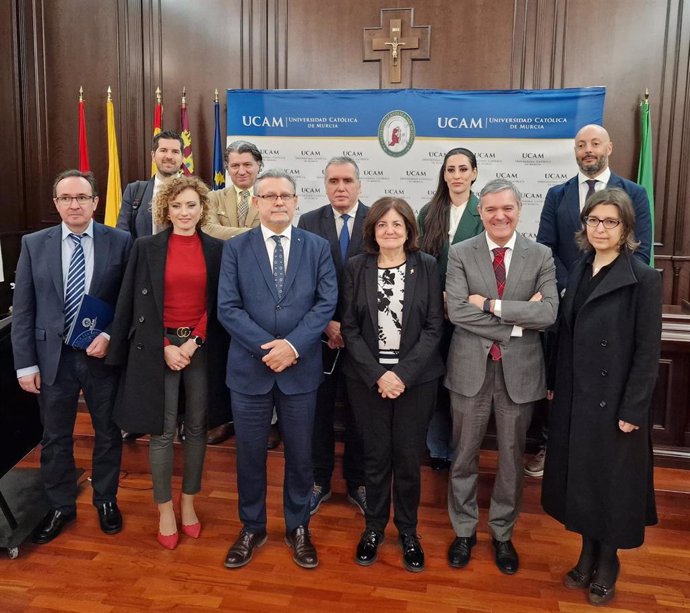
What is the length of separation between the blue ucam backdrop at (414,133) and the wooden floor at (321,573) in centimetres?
282

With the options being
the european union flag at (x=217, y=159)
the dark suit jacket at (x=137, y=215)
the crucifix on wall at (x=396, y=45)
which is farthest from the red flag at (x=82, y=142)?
the crucifix on wall at (x=396, y=45)

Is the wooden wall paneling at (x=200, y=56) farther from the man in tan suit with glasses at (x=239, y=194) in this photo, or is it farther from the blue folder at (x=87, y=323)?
the blue folder at (x=87, y=323)

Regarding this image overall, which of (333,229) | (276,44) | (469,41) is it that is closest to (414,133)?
(469,41)

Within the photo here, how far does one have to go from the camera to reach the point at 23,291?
2.41 metres

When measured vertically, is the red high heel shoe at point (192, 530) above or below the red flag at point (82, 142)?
below

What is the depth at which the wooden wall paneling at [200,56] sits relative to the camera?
5.10 m

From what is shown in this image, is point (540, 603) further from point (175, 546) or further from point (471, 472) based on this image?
point (175, 546)

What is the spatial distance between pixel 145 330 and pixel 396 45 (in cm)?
362

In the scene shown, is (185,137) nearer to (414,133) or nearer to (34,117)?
(34,117)

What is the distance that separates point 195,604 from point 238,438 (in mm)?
587

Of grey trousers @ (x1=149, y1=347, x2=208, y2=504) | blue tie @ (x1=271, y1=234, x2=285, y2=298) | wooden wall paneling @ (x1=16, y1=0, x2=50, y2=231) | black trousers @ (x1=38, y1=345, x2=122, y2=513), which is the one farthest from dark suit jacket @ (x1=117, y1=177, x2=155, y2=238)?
wooden wall paneling @ (x1=16, y1=0, x2=50, y2=231)

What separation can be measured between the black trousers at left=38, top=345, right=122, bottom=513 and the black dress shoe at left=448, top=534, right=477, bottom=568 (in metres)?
1.46

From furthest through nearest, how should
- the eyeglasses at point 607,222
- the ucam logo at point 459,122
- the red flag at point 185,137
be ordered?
the red flag at point 185,137 → the ucam logo at point 459,122 → the eyeglasses at point 607,222

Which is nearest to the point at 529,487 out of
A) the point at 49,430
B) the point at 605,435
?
the point at 605,435
